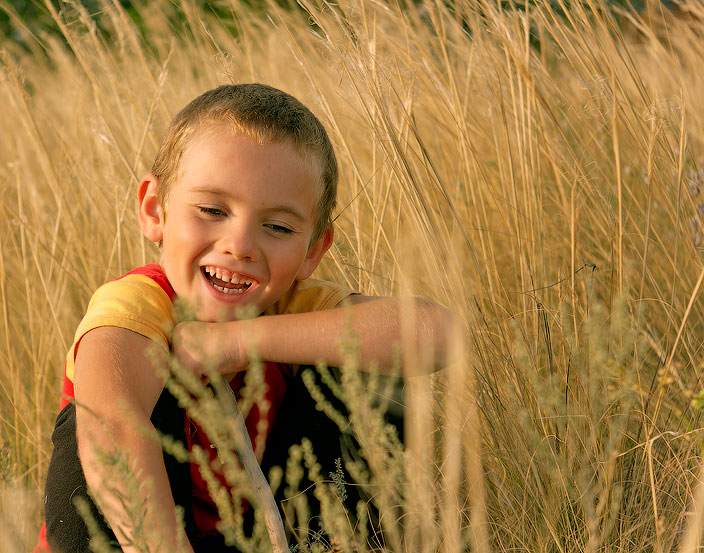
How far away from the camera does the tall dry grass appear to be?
1325 mm

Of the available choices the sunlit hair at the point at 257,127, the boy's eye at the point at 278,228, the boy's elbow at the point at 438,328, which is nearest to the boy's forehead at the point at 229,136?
the sunlit hair at the point at 257,127

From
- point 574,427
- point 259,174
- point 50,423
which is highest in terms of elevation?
point 259,174

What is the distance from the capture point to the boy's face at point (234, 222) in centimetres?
137

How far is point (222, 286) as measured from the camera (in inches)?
56.3

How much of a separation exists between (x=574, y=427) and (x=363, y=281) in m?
0.68

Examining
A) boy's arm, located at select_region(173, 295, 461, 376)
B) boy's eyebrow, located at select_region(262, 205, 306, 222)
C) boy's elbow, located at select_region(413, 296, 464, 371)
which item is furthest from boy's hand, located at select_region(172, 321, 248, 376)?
boy's elbow, located at select_region(413, 296, 464, 371)

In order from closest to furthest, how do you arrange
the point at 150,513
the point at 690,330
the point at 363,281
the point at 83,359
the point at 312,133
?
the point at 150,513 < the point at 83,359 < the point at 312,133 < the point at 690,330 < the point at 363,281

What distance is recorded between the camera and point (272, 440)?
5.09 feet

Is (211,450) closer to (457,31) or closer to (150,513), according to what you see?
(150,513)

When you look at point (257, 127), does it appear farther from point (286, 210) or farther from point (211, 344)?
point (211, 344)

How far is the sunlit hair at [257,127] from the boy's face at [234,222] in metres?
0.02

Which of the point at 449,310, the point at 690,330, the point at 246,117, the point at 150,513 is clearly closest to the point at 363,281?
the point at 449,310

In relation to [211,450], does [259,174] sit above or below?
above

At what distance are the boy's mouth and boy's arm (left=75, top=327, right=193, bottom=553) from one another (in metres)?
0.20
